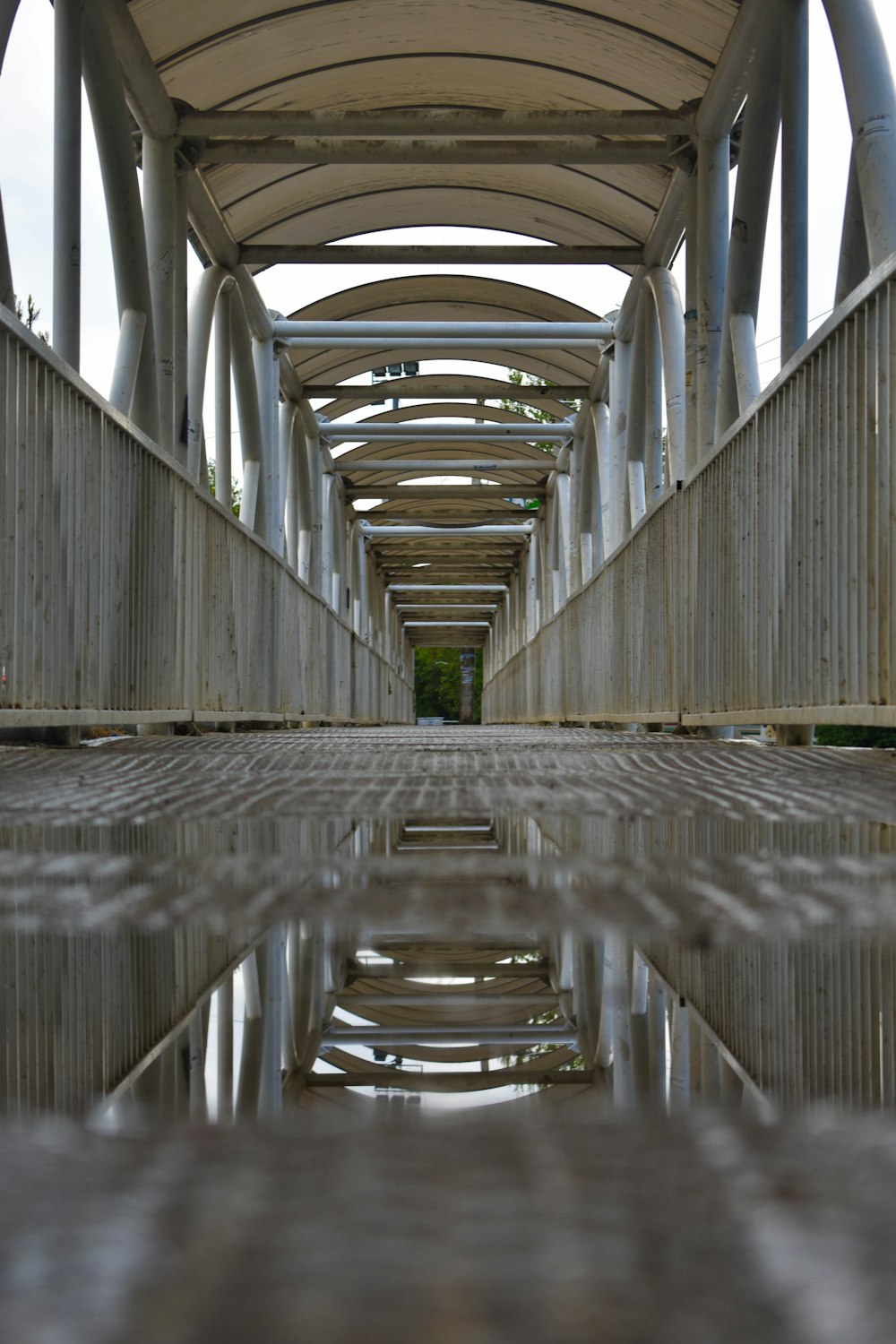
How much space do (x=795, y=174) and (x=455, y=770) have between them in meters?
5.35

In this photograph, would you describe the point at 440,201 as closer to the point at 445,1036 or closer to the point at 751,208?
the point at 751,208

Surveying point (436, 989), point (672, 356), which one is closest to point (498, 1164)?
point (436, 989)

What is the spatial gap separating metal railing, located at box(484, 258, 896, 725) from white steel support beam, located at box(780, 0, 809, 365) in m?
1.10

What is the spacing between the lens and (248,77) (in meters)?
10.2

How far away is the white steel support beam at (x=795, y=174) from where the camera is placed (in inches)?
299

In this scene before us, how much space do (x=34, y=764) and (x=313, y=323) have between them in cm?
1249

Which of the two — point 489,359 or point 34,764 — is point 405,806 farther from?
point 489,359

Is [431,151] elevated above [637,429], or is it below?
above

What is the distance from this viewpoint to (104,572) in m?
6.28

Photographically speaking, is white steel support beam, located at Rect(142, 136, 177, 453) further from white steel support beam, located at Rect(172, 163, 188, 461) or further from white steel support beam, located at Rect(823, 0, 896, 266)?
white steel support beam, located at Rect(823, 0, 896, 266)

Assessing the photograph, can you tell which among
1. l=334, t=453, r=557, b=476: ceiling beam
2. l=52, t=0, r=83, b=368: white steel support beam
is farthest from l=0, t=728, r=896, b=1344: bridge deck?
l=334, t=453, r=557, b=476: ceiling beam

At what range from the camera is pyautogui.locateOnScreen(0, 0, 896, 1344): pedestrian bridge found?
57 cm

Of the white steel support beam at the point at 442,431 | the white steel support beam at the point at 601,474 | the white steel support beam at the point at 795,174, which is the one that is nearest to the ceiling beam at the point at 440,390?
the white steel support beam at the point at 601,474

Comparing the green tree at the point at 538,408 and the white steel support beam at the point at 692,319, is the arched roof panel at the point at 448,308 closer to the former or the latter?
the green tree at the point at 538,408
